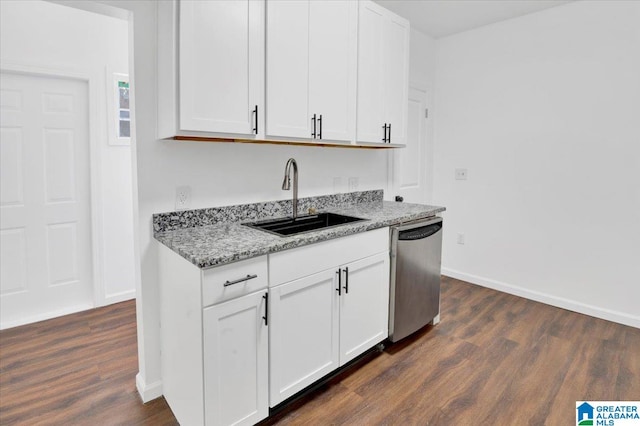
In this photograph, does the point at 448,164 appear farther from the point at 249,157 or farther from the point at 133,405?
the point at 133,405

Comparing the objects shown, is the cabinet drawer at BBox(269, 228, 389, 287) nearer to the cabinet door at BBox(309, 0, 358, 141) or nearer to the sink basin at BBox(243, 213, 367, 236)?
the sink basin at BBox(243, 213, 367, 236)

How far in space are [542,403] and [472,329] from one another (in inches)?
35.3

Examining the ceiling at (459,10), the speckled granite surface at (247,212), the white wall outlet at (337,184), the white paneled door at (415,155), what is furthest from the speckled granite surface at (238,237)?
the ceiling at (459,10)

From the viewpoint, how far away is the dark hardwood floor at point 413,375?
1.89 m

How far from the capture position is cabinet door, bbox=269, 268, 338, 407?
5.82ft

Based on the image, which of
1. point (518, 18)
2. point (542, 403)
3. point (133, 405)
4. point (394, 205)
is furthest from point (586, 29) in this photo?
point (133, 405)

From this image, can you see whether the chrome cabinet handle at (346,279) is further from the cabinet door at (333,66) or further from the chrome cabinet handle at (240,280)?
the cabinet door at (333,66)

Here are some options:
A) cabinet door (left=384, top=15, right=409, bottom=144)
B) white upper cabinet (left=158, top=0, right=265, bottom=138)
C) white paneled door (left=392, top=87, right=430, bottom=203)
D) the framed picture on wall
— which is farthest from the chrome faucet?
the framed picture on wall

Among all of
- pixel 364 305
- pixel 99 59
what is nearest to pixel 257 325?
pixel 364 305

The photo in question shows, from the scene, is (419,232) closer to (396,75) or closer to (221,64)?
(396,75)

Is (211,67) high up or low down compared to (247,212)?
up

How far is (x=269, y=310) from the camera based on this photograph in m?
1.72

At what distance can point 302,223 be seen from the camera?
251cm

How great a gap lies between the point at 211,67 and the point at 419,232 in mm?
1728
